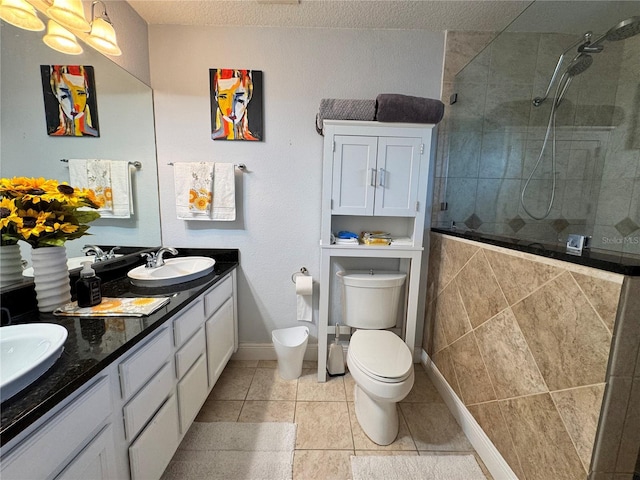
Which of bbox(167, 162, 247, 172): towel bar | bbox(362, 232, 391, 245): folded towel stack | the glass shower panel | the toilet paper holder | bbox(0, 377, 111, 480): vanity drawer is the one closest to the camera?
bbox(0, 377, 111, 480): vanity drawer

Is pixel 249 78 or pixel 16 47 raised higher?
Answer: pixel 249 78

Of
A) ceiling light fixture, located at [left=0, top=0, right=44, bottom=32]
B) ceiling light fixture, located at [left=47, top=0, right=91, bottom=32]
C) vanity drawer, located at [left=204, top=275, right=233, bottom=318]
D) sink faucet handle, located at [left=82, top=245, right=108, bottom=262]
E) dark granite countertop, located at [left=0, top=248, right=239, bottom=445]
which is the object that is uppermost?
ceiling light fixture, located at [left=47, top=0, right=91, bottom=32]

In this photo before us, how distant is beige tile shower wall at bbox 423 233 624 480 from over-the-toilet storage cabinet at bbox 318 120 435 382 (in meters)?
0.36

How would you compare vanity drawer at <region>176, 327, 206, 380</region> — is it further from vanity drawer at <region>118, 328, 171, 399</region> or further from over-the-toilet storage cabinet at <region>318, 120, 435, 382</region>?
over-the-toilet storage cabinet at <region>318, 120, 435, 382</region>

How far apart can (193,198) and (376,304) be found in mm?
Result: 1506

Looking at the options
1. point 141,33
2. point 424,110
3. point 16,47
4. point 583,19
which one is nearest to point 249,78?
point 141,33

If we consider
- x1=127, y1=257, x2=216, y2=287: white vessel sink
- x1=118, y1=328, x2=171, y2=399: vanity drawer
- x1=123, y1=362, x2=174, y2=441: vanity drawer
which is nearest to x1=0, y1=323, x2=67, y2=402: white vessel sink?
x1=118, y1=328, x2=171, y2=399: vanity drawer

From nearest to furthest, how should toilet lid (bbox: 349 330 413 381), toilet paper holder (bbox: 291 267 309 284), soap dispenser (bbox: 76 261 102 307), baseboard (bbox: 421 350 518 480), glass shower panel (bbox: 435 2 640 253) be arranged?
soap dispenser (bbox: 76 261 102 307), baseboard (bbox: 421 350 518 480), toilet lid (bbox: 349 330 413 381), glass shower panel (bbox: 435 2 640 253), toilet paper holder (bbox: 291 267 309 284)

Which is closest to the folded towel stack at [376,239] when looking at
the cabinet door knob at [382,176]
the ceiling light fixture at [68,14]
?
the cabinet door knob at [382,176]

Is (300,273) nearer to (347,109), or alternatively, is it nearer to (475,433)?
(347,109)

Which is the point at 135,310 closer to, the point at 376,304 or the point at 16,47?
the point at 16,47

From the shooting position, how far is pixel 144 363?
2.99ft

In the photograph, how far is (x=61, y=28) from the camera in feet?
3.74

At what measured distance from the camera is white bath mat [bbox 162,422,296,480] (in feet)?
3.87
